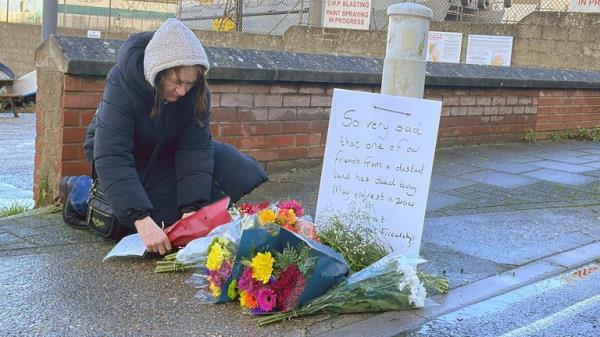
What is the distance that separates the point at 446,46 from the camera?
49.6 feet

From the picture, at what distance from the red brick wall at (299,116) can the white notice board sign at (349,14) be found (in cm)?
736

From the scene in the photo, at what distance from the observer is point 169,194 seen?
13.8ft

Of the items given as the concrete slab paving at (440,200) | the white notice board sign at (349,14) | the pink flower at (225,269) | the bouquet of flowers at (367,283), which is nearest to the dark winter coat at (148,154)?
the pink flower at (225,269)

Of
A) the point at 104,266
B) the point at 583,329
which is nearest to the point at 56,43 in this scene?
the point at 104,266

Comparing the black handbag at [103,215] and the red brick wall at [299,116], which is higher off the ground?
the red brick wall at [299,116]

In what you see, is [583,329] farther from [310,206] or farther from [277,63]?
[277,63]

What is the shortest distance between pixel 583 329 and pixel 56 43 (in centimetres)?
364

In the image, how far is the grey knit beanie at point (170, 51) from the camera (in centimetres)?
366

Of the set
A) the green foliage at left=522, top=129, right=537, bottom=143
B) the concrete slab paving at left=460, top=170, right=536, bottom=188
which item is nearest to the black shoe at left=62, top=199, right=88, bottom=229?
the concrete slab paving at left=460, top=170, right=536, bottom=188

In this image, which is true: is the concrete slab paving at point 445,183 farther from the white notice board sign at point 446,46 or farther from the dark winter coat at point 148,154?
the white notice board sign at point 446,46

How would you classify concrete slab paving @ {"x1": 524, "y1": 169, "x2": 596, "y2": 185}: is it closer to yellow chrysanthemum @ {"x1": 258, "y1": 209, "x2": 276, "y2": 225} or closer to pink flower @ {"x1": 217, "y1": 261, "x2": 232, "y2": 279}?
yellow chrysanthemum @ {"x1": 258, "y1": 209, "x2": 276, "y2": 225}

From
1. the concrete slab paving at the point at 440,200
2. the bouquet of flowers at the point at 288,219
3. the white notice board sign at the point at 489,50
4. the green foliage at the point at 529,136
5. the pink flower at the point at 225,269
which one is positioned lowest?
the concrete slab paving at the point at 440,200

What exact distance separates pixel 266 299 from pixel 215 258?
0.33 meters

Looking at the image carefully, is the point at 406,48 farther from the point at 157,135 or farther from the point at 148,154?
the point at 148,154
